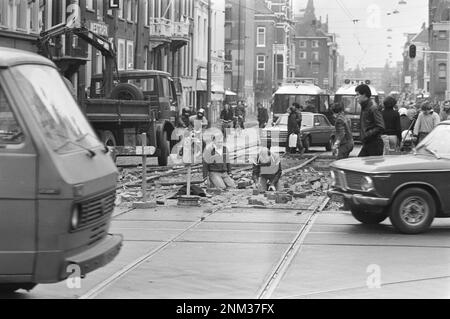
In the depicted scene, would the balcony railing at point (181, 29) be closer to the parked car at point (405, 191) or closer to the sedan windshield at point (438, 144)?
the sedan windshield at point (438, 144)

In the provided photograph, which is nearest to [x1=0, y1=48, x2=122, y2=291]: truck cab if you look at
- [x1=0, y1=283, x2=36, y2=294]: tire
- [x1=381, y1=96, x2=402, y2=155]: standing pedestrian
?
[x1=0, y1=283, x2=36, y2=294]: tire

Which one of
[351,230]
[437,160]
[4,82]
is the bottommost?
[351,230]

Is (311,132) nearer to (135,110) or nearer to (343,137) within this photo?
(135,110)

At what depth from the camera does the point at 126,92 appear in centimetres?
2619

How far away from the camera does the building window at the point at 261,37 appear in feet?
299

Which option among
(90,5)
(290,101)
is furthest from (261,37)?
(90,5)

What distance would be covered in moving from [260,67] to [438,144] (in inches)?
3262

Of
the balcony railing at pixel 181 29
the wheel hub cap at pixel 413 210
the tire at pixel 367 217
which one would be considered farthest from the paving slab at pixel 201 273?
the balcony railing at pixel 181 29

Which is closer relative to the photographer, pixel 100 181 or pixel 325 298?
pixel 100 181

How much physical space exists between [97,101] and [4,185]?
57.3 feet
